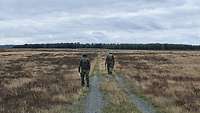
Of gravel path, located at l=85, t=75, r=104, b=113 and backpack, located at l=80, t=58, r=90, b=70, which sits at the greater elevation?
backpack, located at l=80, t=58, r=90, b=70

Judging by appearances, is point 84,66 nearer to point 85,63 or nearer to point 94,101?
point 85,63

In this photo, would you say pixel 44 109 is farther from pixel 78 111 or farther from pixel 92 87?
pixel 92 87

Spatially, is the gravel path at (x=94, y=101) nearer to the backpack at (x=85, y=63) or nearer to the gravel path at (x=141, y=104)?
the backpack at (x=85, y=63)

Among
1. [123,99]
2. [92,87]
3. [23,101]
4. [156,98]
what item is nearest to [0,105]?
[23,101]

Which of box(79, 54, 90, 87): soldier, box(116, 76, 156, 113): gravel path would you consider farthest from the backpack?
box(116, 76, 156, 113): gravel path

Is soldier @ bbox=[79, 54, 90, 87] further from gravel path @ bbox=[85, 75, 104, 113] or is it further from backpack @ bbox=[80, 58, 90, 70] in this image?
gravel path @ bbox=[85, 75, 104, 113]

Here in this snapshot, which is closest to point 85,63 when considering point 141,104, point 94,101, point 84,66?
point 84,66

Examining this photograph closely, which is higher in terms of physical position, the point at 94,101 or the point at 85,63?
the point at 85,63

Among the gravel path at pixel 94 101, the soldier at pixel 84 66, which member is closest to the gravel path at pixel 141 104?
the gravel path at pixel 94 101

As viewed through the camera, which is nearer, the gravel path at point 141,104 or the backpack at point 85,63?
the gravel path at point 141,104

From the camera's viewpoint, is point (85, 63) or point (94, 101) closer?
point (94, 101)

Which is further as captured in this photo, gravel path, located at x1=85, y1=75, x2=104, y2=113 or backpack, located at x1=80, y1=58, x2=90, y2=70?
backpack, located at x1=80, y1=58, x2=90, y2=70

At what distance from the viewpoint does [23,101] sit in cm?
1986

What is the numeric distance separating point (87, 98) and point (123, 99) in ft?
5.09
